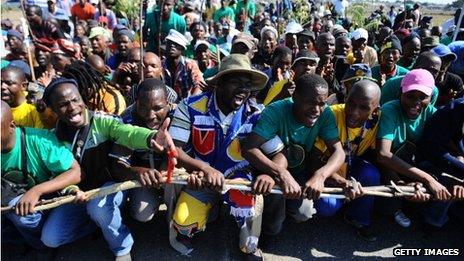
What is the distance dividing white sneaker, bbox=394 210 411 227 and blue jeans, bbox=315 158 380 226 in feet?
0.99

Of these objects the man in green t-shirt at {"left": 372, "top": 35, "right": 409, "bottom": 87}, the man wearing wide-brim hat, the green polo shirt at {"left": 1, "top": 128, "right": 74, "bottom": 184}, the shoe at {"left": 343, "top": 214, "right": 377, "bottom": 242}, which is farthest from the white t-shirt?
the green polo shirt at {"left": 1, "top": 128, "right": 74, "bottom": 184}

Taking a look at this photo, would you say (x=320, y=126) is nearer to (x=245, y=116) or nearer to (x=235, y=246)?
(x=245, y=116)

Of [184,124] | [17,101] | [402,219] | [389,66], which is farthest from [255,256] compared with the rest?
[389,66]

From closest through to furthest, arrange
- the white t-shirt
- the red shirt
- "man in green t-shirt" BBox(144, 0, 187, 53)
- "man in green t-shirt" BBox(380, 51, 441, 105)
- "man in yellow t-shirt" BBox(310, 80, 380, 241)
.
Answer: "man in yellow t-shirt" BBox(310, 80, 380, 241), "man in green t-shirt" BBox(380, 51, 441, 105), "man in green t-shirt" BBox(144, 0, 187, 53), the red shirt, the white t-shirt

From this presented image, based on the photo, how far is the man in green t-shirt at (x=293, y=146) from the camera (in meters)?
3.10

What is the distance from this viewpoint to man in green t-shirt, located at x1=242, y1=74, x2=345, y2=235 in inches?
122

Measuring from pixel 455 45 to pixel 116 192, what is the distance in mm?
5084

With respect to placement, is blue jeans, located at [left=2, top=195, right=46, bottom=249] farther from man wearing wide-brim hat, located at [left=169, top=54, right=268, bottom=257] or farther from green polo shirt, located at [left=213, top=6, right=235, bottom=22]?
green polo shirt, located at [left=213, top=6, right=235, bottom=22]

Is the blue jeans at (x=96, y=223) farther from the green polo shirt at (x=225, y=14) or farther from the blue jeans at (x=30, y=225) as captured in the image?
the green polo shirt at (x=225, y=14)

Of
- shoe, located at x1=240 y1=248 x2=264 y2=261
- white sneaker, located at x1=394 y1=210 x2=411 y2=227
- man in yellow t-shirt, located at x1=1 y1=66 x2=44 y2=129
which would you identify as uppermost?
man in yellow t-shirt, located at x1=1 y1=66 x2=44 y2=129

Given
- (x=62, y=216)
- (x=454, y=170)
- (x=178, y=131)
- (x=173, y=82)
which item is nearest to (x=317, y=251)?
(x=454, y=170)

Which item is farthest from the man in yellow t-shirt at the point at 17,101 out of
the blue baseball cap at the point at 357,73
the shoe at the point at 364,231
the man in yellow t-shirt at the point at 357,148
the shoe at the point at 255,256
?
the blue baseball cap at the point at 357,73

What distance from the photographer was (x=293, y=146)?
3.49m

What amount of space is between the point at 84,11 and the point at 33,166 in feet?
28.5
